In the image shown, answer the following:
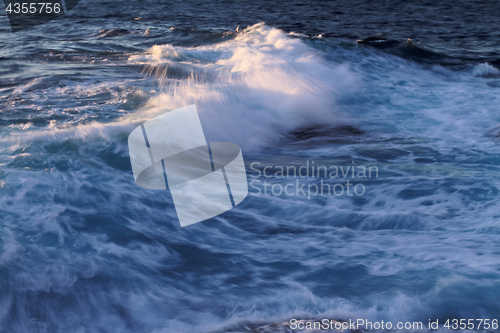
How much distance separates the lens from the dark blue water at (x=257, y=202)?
8.52ft

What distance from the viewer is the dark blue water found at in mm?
2596

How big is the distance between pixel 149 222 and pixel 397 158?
3.23 metres

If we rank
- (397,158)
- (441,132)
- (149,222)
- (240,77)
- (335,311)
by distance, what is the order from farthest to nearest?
(240,77), (441,132), (397,158), (149,222), (335,311)

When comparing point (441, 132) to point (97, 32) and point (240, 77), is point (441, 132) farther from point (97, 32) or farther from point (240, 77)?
point (97, 32)

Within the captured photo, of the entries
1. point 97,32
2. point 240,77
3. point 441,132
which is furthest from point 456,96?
point 97,32

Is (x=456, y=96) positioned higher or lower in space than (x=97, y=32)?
lower

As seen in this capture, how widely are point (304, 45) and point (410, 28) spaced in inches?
224

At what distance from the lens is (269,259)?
121 inches

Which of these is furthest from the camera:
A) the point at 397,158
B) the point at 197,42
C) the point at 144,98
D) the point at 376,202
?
the point at 197,42

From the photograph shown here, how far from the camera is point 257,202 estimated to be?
155 inches

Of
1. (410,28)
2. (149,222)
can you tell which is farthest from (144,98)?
(410,28)

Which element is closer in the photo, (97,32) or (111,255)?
(111,255)

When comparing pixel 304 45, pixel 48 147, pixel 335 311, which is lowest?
pixel 335 311

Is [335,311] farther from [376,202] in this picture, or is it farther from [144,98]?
[144,98]
